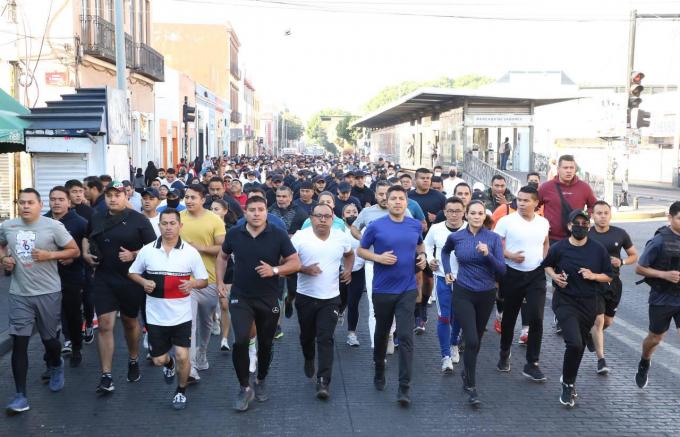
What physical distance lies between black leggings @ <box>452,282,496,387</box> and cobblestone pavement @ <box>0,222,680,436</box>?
0.38 meters

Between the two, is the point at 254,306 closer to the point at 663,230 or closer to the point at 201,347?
the point at 201,347

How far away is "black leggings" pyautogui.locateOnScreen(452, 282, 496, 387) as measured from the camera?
6457mm

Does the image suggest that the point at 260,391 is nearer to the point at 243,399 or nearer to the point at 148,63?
the point at 243,399

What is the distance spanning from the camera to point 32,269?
6551mm

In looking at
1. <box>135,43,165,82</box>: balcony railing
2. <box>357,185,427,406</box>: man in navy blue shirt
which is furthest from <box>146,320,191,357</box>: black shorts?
<box>135,43,165,82</box>: balcony railing

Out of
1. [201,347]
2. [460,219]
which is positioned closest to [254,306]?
[201,347]

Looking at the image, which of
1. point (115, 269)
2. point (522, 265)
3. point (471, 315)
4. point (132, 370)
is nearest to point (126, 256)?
point (115, 269)

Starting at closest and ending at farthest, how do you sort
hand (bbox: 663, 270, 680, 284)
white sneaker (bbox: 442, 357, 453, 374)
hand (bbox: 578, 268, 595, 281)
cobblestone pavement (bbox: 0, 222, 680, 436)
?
cobblestone pavement (bbox: 0, 222, 680, 436)
hand (bbox: 578, 268, 595, 281)
hand (bbox: 663, 270, 680, 284)
white sneaker (bbox: 442, 357, 453, 374)

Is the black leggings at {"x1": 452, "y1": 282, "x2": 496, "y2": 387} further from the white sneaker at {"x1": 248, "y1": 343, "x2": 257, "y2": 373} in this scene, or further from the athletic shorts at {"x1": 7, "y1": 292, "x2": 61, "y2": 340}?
the athletic shorts at {"x1": 7, "y1": 292, "x2": 61, "y2": 340}

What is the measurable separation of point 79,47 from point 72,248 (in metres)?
13.9

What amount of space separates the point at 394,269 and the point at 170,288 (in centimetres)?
191

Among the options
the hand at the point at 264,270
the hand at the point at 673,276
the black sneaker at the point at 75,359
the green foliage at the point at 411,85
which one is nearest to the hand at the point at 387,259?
the hand at the point at 264,270

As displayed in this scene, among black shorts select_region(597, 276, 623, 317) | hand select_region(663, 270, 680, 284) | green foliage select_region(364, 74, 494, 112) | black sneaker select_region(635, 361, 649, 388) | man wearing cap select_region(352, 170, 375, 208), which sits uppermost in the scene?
green foliage select_region(364, 74, 494, 112)

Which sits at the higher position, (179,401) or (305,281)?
(305,281)
